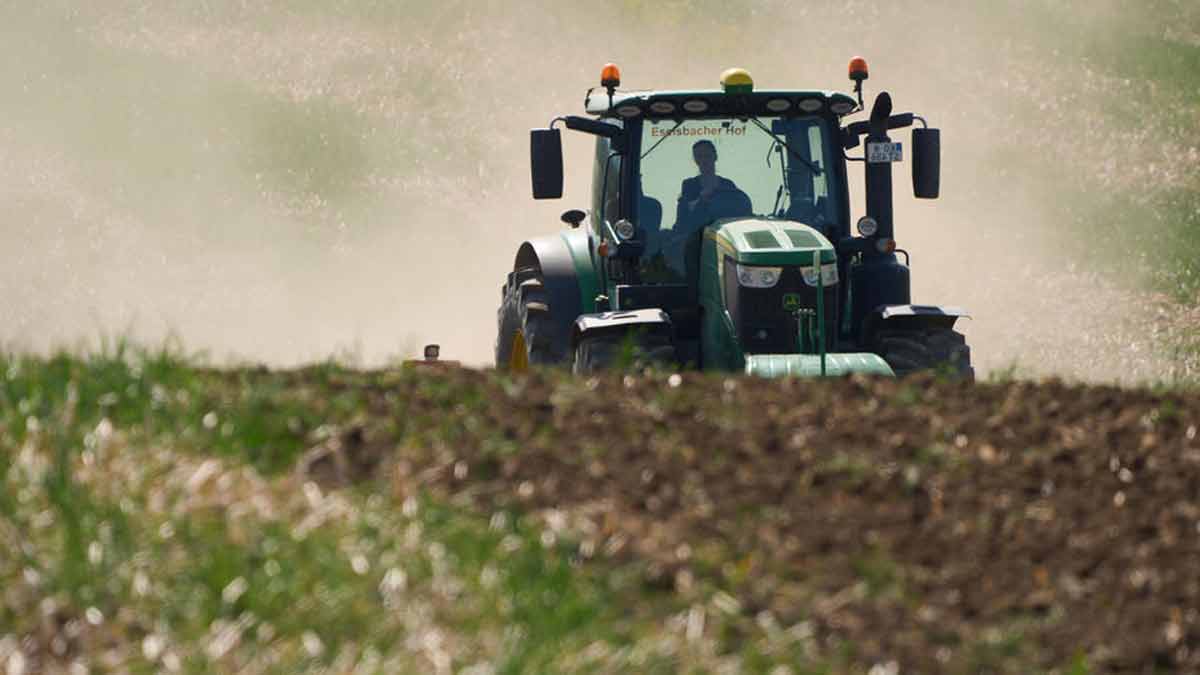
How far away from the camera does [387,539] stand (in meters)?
6.11

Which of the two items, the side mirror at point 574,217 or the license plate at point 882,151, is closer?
the license plate at point 882,151

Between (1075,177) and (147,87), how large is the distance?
17.0m

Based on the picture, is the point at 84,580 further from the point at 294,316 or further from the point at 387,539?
the point at 294,316

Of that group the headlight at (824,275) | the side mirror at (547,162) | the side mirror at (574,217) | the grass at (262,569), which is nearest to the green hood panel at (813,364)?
the headlight at (824,275)

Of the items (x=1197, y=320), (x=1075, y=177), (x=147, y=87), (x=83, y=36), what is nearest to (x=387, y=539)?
(x=1197, y=320)

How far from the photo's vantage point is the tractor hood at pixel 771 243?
11.0 meters

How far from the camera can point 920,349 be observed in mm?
11242

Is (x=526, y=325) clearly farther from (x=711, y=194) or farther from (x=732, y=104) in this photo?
(x=732, y=104)

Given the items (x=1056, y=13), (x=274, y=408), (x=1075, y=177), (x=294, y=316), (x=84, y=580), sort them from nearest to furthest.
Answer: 1. (x=84, y=580)
2. (x=274, y=408)
3. (x=294, y=316)
4. (x=1075, y=177)
5. (x=1056, y=13)

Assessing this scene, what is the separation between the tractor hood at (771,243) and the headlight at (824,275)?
36 millimetres

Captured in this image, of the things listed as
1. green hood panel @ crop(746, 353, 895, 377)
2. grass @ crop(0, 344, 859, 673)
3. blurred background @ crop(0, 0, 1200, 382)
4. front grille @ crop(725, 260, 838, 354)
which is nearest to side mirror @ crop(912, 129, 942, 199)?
front grille @ crop(725, 260, 838, 354)

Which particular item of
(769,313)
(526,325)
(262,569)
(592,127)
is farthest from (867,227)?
(262,569)

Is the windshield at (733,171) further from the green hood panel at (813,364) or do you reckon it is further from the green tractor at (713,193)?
the green hood panel at (813,364)

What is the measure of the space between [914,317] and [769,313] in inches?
35.0
